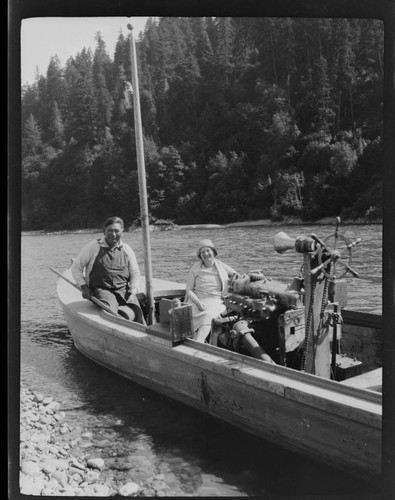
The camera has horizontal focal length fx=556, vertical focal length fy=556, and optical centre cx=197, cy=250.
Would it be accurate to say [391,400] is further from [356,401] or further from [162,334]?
[162,334]

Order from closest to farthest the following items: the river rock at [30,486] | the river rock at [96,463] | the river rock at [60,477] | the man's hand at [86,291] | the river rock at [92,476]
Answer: the river rock at [30,486], the river rock at [60,477], the river rock at [92,476], the river rock at [96,463], the man's hand at [86,291]

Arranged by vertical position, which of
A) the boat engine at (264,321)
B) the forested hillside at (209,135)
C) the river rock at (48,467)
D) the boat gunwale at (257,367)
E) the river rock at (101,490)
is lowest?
the river rock at (101,490)

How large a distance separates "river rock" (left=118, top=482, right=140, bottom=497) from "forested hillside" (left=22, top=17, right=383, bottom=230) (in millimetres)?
5305

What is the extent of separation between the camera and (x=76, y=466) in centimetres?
482

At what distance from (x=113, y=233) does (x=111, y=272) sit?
1.78 feet

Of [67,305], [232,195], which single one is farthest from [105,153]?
[67,305]

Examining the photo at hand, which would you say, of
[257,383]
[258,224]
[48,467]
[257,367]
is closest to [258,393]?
[257,383]

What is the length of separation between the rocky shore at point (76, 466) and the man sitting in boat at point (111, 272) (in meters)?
1.77

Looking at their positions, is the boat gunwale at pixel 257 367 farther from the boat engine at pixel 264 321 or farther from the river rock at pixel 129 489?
the river rock at pixel 129 489

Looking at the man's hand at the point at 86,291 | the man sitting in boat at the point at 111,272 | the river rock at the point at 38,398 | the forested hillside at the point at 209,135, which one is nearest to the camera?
the river rock at the point at 38,398

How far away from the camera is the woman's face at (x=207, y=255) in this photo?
5.80 m

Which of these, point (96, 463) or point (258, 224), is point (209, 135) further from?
point (96, 463)

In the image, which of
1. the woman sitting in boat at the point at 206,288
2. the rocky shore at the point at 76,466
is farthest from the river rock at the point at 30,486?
the woman sitting in boat at the point at 206,288

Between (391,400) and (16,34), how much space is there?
11.2 feet
